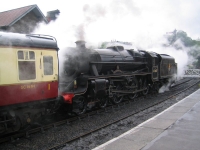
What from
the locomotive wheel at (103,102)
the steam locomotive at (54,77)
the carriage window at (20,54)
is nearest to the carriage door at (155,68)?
the steam locomotive at (54,77)

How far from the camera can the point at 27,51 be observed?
592 cm

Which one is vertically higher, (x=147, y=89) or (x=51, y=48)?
(x=51, y=48)

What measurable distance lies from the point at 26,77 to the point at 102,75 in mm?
3964

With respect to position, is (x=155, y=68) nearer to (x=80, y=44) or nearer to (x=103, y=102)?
(x=103, y=102)

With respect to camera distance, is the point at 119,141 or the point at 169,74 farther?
the point at 169,74

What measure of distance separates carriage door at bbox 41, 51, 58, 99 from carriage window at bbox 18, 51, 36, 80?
36 centimetres

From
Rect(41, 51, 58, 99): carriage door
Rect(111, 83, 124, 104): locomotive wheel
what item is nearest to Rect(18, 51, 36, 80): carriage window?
Rect(41, 51, 58, 99): carriage door

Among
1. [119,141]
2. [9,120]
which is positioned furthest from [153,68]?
[9,120]

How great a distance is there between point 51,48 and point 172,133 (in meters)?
4.35

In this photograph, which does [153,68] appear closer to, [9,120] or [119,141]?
[119,141]

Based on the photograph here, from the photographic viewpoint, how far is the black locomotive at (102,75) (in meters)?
8.25

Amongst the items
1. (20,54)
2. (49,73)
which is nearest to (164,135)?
(49,73)

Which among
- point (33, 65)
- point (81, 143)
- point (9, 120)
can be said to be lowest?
point (81, 143)

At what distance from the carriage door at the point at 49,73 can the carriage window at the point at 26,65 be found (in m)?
0.36
